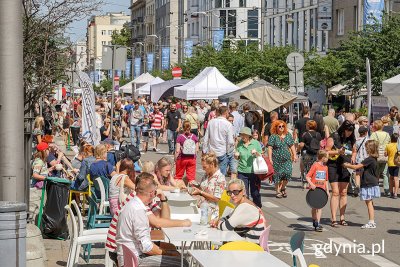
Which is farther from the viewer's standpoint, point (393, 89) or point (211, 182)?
point (393, 89)

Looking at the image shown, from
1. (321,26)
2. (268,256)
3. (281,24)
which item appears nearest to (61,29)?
(268,256)

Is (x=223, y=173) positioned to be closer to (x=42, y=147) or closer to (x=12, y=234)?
(x=42, y=147)

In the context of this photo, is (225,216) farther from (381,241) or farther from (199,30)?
(199,30)

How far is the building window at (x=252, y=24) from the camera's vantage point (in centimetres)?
10362

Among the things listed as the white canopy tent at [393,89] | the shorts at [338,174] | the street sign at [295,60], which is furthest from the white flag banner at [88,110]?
the street sign at [295,60]

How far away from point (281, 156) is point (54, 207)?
7.47 meters

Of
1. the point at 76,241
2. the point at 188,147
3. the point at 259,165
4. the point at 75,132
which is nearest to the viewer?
the point at 76,241

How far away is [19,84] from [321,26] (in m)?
59.6

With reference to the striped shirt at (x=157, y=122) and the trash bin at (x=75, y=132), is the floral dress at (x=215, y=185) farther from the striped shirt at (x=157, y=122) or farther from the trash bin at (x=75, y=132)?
the trash bin at (x=75, y=132)

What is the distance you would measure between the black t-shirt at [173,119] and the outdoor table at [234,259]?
24.8 meters

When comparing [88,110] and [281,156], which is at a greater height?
[88,110]

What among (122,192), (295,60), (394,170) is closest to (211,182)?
(122,192)

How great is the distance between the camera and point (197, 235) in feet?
32.6

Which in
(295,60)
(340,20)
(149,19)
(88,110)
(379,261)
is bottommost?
(379,261)
